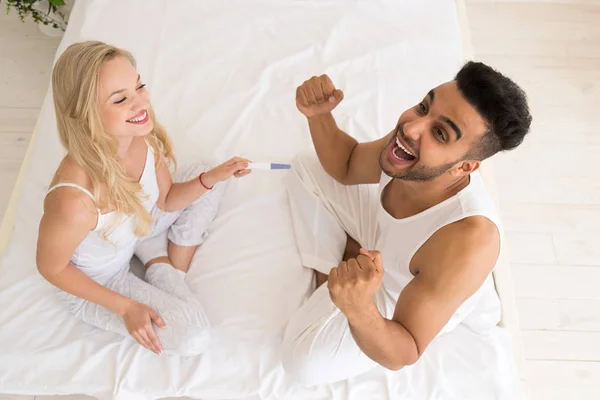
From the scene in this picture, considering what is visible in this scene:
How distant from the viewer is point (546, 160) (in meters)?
1.91

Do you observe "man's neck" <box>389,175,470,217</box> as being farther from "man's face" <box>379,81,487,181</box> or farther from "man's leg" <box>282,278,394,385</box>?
"man's leg" <box>282,278,394,385</box>

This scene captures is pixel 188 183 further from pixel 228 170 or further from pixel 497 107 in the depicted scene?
pixel 497 107

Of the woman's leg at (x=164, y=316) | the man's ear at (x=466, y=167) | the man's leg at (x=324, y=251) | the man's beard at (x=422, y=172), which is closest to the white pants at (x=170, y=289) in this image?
the woman's leg at (x=164, y=316)

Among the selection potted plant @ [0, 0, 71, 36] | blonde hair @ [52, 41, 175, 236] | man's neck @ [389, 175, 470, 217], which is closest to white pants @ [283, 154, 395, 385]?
man's neck @ [389, 175, 470, 217]

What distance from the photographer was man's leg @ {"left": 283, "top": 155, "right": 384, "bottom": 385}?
3.77ft

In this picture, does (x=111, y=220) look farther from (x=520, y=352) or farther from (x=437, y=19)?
(x=437, y=19)

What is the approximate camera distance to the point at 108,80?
0.99 metres

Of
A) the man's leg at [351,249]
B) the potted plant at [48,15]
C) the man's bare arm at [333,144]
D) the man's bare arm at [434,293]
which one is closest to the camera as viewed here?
the man's bare arm at [434,293]

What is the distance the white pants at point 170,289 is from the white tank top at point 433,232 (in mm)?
467

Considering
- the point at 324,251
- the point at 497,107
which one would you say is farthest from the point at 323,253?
the point at 497,107

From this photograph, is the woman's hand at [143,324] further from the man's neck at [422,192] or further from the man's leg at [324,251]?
the man's neck at [422,192]

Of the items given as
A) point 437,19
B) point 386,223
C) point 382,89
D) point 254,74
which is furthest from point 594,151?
point 254,74

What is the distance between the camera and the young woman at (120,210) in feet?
3.26

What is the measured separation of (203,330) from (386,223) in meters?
0.50
